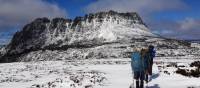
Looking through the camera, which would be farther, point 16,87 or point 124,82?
point 16,87

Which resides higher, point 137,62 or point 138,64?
point 137,62

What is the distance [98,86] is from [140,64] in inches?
196

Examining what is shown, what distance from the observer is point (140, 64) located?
20.6 metres

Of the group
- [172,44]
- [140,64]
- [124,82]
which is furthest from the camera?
[172,44]

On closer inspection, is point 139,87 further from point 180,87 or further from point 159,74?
point 159,74

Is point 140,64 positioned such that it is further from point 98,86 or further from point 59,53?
point 59,53

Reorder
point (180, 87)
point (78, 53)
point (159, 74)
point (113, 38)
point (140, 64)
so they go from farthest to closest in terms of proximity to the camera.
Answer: point (113, 38) < point (78, 53) < point (159, 74) < point (180, 87) < point (140, 64)

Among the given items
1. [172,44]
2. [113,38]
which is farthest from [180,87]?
[113,38]

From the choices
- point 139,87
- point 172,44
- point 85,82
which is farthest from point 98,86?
point 172,44

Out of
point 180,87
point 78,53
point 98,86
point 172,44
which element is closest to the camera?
point 180,87

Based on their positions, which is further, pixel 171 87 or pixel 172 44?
pixel 172 44

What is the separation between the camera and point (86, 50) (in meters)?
133

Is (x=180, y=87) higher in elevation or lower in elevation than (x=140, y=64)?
lower

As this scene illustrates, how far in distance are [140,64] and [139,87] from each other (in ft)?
4.69
